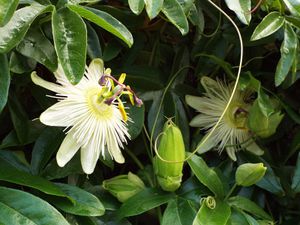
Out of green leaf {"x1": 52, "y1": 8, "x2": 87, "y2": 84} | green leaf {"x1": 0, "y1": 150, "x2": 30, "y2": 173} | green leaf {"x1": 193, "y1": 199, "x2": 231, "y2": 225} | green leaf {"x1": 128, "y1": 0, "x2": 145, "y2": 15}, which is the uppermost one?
green leaf {"x1": 128, "y1": 0, "x2": 145, "y2": 15}

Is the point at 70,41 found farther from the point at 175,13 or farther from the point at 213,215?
the point at 213,215

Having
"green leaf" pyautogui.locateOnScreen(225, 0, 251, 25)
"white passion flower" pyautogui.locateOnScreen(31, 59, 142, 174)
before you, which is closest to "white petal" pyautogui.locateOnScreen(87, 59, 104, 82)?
"white passion flower" pyautogui.locateOnScreen(31, 59, 142, 174)

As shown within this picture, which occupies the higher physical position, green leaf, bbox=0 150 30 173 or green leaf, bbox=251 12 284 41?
green leaf, bbox=251 12 284 41

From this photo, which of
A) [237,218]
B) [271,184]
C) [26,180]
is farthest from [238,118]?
[26,180]

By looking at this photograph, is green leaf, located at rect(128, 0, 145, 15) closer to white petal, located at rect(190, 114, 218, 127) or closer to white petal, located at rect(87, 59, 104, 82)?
white petal, located at rect(87, 59, 104, 82)

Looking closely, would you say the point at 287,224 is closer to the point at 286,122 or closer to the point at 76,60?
the point at 286,122
